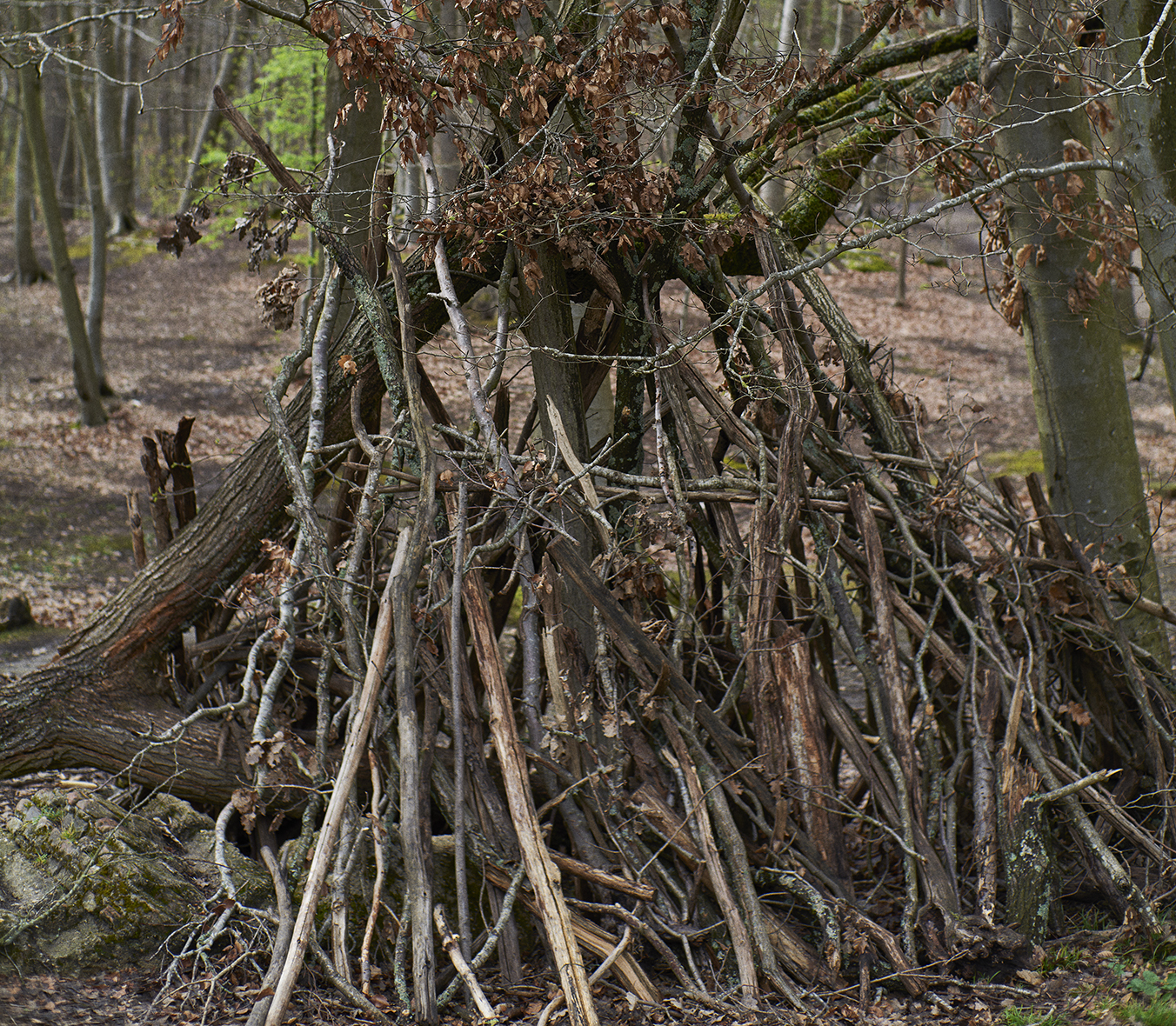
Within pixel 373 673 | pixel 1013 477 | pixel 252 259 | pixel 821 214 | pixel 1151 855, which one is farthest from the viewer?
pixel 1013 477

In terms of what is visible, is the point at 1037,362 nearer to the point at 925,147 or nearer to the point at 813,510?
the point at 925,147

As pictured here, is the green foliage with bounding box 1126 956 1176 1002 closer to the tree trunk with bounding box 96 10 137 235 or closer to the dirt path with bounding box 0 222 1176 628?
the dirt path with bounding box 0 222 1176 628

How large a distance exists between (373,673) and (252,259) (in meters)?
1.94

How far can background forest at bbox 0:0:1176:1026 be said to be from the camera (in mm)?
3633

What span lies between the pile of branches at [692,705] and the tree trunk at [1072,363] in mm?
393

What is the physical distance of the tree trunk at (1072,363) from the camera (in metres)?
4.82

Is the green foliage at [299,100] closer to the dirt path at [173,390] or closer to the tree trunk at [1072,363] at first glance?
the dirt path at [173,390]

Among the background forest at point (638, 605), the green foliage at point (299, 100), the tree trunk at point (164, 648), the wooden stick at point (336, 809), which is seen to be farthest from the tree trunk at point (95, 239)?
the wooden stick at point (336, 809)

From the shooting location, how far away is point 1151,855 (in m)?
3.97

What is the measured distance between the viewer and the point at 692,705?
400cm

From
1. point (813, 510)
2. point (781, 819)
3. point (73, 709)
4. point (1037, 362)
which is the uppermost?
point (1037, 362)

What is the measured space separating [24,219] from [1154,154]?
1899 centimetres

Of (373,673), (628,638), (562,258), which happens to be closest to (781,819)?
(628,638)

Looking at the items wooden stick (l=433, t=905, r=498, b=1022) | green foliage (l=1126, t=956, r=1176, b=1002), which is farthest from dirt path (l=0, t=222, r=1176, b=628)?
green foliage (l=1126, t=956, r=1176, b=1002)
